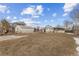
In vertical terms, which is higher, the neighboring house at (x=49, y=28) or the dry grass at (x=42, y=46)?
the neighboring house at (x=49, y=28)

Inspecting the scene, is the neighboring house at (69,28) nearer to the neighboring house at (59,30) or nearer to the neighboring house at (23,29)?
the neighboring house at (59,30)

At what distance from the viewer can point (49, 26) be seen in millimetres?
1449

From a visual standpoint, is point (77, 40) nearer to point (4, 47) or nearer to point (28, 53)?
point (28, 53)

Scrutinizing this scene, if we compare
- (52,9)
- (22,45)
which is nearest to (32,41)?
(22,45)

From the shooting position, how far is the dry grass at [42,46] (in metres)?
1.43

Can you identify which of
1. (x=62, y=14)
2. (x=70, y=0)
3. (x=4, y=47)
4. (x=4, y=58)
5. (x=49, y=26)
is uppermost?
(x=70, y=0)

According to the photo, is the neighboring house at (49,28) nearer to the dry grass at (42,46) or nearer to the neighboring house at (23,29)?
the dry grass at (42,46)

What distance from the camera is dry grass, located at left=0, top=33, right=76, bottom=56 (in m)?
1.43

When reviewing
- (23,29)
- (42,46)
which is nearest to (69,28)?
(42,46)

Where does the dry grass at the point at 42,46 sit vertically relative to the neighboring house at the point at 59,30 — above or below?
below

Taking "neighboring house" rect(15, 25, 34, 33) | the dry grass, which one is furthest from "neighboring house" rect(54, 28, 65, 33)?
"neighboring house" rect(15, 25, 34, 33)

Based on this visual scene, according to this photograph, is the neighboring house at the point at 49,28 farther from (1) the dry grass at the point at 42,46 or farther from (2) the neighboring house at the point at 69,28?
(2) the neighboring house at the point at 69,28

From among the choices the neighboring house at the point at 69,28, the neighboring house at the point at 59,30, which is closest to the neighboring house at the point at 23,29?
the neighboring house at the point at 59,30

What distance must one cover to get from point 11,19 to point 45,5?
351mm
